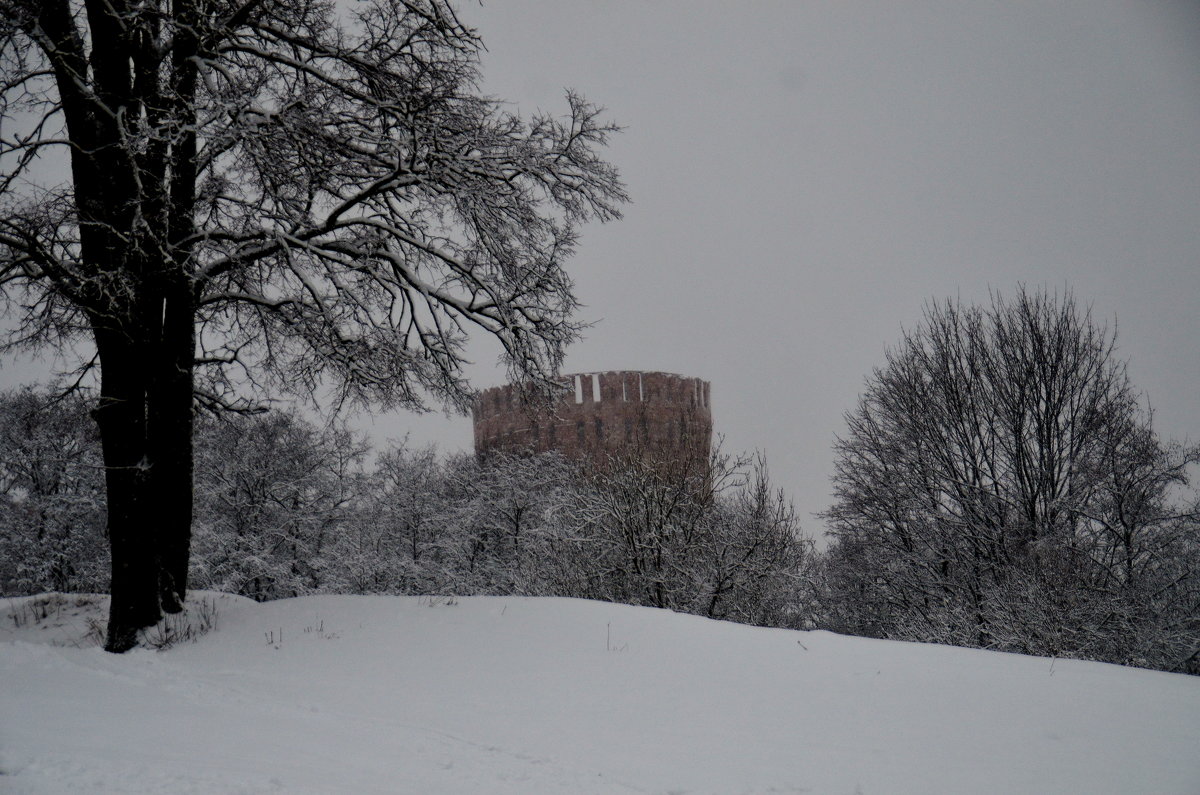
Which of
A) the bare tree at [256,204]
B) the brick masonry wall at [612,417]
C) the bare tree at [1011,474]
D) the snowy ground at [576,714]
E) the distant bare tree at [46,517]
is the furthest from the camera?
the brick masonry wall at [612,417]

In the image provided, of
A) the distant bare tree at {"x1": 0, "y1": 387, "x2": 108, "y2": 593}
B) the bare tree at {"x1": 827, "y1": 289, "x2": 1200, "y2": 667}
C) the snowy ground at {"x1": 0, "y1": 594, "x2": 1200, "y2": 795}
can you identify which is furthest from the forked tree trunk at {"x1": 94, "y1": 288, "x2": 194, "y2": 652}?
the distant bare tree at {"x1": 0, "y1": 387, "x2": 108, "y2": 593}

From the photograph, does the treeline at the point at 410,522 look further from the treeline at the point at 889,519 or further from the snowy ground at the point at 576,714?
the snowy ground at the point at 576,714

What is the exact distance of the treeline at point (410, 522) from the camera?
11.9 meters

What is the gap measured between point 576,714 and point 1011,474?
44.6 feet

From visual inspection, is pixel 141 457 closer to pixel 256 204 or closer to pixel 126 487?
pixel 126 487

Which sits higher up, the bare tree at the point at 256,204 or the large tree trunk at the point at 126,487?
the bare tree at the point at 256,204

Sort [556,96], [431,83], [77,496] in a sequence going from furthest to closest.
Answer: [77,496]
[556,96]
[431,83]

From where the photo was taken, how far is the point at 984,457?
589 inches

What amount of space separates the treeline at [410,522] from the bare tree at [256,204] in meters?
3.27

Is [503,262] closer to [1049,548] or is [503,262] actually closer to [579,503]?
[579,503]

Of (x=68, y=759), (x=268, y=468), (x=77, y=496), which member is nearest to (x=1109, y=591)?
(x=68, y=759)

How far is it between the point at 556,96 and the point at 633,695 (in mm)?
7429

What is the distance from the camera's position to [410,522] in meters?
26.2

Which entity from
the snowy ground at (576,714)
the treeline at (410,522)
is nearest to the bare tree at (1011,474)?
the treeline at (410,522)
